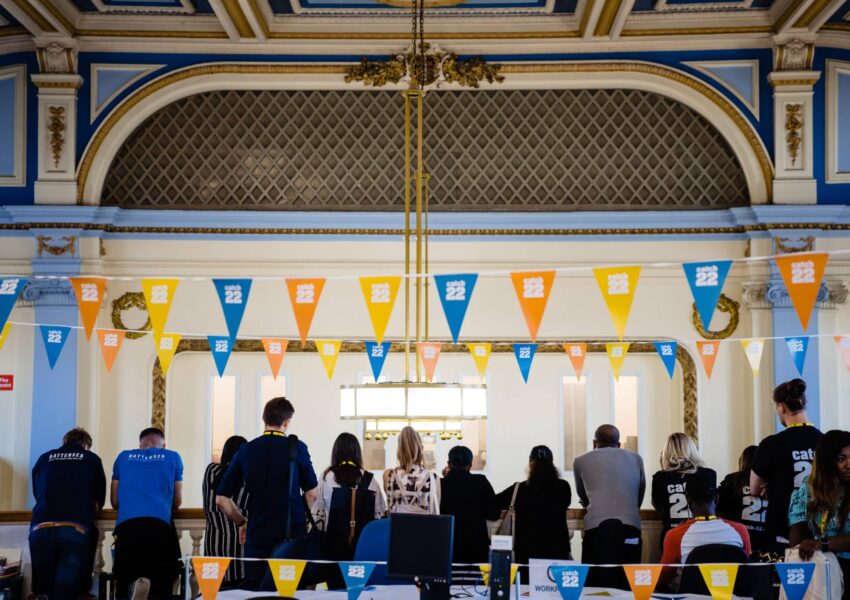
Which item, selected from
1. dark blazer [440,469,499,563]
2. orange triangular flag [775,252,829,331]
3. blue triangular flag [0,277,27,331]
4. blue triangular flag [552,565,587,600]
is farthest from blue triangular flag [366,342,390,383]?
blue triangular flag [552,565,587,600]

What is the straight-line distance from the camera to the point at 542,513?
525 cm

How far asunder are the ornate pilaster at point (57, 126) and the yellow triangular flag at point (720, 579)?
5.59 metres

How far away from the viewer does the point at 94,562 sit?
18.6 feet

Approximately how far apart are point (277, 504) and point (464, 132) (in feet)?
13.6

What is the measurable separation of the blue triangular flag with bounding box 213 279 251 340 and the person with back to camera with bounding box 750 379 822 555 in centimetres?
263

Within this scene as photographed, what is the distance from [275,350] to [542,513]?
2397 mm

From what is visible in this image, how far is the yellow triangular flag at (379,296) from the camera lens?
548 cm

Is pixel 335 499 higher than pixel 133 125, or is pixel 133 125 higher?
pixel 133 125

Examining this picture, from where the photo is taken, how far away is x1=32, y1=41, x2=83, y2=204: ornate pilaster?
7871mm

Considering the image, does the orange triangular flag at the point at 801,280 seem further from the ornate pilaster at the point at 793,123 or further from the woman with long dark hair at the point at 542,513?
the ornate pilaster at the point at 793,123

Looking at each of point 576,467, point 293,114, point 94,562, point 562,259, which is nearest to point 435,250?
point 562,259

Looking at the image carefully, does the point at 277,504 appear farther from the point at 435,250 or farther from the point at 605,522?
the point at 435,250

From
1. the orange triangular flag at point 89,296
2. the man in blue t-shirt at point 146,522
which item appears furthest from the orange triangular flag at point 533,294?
the orange triangular flag at point 89,296

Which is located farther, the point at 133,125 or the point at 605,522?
the point at 133,125
